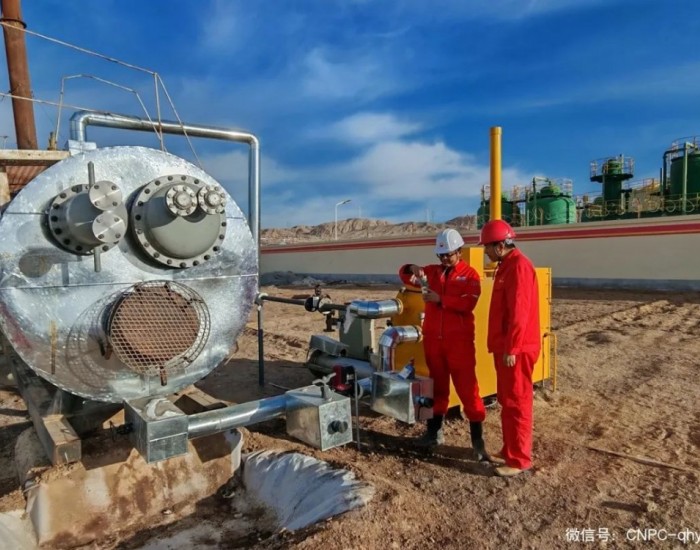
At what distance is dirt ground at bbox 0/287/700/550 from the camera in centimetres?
261

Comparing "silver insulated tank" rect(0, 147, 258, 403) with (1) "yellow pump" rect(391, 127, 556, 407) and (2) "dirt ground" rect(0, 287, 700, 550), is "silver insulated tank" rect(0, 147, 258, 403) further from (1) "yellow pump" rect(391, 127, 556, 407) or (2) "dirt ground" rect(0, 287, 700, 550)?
(1) "yellow pump" rect(391, 127, 556, 407)

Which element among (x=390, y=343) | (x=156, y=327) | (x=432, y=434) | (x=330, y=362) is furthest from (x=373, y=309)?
(x=156, y=327)

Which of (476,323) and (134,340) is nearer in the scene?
(134,340)

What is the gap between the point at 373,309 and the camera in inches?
156

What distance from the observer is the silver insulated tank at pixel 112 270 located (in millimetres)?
2477

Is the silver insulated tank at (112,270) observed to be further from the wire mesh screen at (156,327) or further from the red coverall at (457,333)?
the red coverall at (457,333)

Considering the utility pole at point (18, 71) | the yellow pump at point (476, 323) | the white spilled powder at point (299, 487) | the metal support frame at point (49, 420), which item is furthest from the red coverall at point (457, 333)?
the utility pole at point (18, 71)

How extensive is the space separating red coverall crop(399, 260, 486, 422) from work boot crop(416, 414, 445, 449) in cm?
27

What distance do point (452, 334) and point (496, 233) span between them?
737 millimetres

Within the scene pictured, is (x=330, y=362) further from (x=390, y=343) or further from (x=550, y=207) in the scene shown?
(x=550, y=207)

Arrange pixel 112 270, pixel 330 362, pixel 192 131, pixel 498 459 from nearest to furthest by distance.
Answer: pixel 112 270, pixel 498 459, pixel 192 131, pixel 330 362

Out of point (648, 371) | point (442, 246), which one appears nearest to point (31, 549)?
point (442, 246)

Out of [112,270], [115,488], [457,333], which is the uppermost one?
[112,270]

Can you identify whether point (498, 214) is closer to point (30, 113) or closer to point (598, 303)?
point (30, 113)
